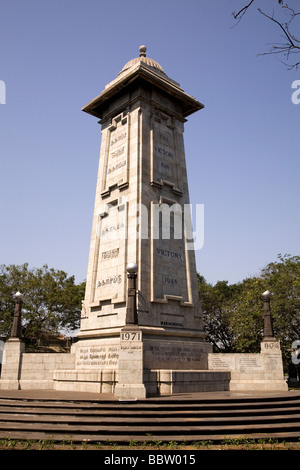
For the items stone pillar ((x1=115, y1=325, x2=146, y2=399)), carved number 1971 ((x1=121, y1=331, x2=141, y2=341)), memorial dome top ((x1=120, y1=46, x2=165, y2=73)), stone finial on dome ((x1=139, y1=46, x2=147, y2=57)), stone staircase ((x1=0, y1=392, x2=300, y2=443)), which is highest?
stone finial on dome ((x1=139, y1=46, x2=147, y2=57))

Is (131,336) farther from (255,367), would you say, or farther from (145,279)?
(255,367)

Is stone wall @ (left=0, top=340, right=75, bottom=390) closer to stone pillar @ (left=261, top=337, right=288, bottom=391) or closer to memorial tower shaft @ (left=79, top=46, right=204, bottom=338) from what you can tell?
memorial tower shaft @ (left=79, top=46, right=204, bottom=338)

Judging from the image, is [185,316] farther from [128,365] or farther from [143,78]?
[143,78]

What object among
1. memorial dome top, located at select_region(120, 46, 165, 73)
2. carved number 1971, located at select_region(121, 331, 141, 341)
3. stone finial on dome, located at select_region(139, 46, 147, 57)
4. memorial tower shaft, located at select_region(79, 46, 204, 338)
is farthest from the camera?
stone finial on dome, located at select_region(139, 46, 147, 57)

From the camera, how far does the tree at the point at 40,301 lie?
3522 cm

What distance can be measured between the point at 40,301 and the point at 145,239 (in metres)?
22.2

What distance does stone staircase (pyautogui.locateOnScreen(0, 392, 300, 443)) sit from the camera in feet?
29.4

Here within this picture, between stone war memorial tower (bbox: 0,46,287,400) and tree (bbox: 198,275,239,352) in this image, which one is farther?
tree (bbox: 198,275,239,352)

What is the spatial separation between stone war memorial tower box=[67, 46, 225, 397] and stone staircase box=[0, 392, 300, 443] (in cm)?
268

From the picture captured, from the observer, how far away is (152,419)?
32.1ft

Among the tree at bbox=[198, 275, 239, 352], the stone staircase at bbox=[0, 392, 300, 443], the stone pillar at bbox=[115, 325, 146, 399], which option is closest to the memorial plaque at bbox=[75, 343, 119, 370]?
the stone pillar at bbox=[115, 325, 146, 399]

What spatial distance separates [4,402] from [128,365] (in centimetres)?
396

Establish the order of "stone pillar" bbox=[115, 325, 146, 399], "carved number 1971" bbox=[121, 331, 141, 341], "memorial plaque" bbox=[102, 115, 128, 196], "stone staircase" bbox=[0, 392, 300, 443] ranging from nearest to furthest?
1. "stone staircase" bbox=[0, 392, 300, 443]
2. "stone pillar" bbox=[115, 325, 146, 399]
3. "carved number 1971" bbox=[121, 331, 141, 341]
4. "memorial plaque" bbox=[102, 115, 128, 196]

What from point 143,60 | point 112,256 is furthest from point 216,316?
point 143,60
